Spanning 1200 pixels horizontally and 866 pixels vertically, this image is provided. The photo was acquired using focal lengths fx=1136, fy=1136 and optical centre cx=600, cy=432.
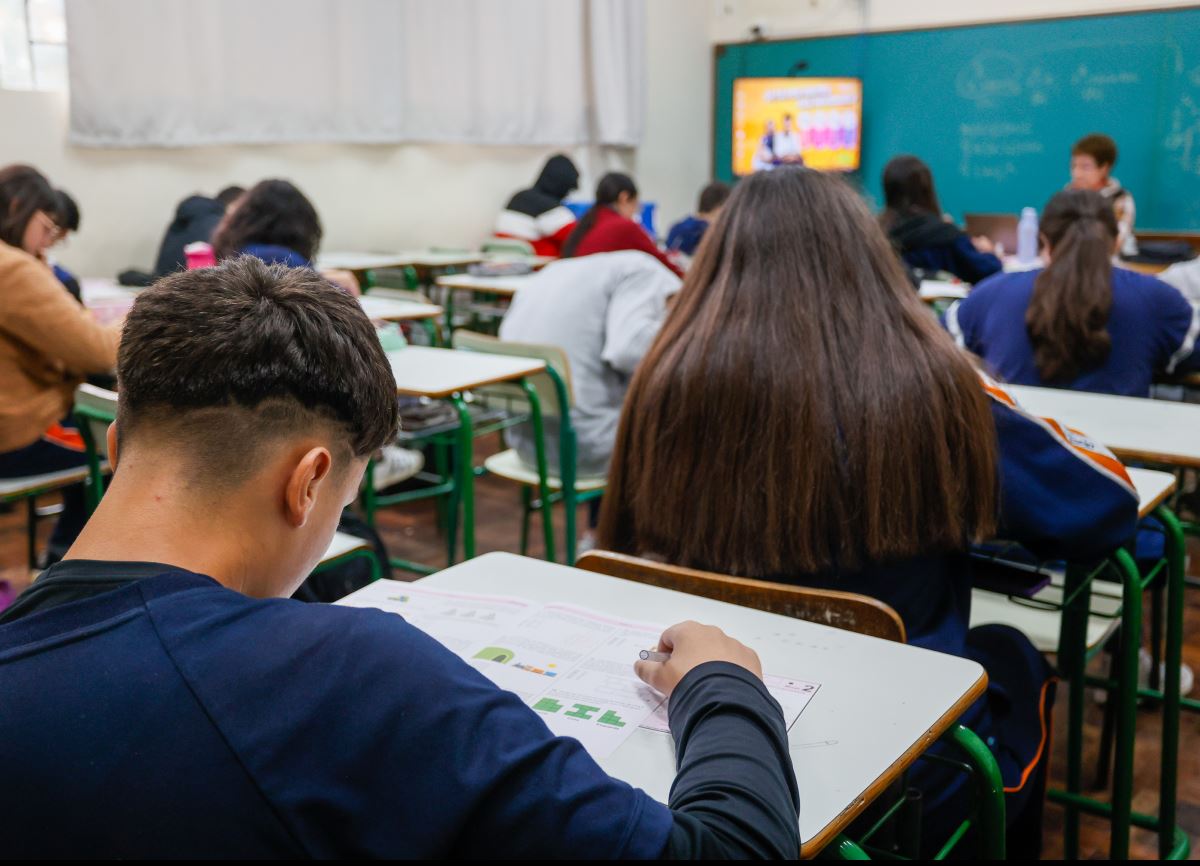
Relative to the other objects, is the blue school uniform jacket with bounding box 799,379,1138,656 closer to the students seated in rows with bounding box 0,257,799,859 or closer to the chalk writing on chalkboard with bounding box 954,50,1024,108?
the students seated in rows with bounding box 0,257,799,859

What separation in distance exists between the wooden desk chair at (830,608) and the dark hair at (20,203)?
2053mm

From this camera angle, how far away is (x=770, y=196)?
5.00ft

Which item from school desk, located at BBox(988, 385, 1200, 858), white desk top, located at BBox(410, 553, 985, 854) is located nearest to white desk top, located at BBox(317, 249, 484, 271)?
school desk, located at BBox(988, 385, 1200, 858)

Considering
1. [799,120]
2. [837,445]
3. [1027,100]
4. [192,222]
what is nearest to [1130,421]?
[837,445]

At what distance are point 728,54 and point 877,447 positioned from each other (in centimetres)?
839

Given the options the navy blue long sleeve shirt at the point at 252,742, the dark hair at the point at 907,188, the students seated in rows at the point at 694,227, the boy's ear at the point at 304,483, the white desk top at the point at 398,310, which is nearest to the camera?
the navy blue long sleeve shirt at the point at 252,742

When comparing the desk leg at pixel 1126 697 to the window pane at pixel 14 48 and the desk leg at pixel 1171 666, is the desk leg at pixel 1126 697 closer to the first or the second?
the desk leg at pixel 1171 666

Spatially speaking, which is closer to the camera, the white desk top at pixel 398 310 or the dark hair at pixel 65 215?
the dark hair at pixel 65 215

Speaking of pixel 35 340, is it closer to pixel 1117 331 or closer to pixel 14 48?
pixel 1117 331

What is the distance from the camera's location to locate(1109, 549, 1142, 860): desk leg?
1721 mm

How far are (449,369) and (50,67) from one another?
3758 millimetres

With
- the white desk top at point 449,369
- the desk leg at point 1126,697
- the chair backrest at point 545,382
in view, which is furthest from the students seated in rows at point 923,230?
the desk leg at point 1126,697

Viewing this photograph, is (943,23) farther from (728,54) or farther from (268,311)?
(268,311)

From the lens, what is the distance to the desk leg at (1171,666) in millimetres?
1888
